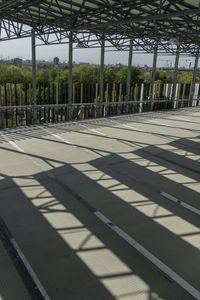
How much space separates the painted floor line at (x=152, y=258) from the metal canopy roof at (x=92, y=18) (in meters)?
5.57

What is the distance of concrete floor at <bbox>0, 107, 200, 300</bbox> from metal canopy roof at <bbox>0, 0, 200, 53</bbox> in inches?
156

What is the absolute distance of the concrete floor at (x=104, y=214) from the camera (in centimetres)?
352

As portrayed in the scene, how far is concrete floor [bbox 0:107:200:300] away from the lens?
352 cm

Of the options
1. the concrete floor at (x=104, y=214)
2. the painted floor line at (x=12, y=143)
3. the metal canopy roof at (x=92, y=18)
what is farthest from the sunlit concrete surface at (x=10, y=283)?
the metal canopy roof at (x=92, y=18)

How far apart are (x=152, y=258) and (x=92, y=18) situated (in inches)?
468

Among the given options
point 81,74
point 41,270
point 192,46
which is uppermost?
point 192,46

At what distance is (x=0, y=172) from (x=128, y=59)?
472 inches

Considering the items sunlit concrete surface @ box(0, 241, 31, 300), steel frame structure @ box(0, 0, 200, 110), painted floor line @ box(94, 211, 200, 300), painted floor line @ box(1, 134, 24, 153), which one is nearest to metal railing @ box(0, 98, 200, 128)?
steel frame structure @ box(0, 0, 200, 110)

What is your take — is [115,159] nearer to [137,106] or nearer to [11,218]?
[11,218]

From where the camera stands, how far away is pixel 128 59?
16.6m

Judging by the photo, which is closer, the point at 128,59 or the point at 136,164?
the point at 136,164

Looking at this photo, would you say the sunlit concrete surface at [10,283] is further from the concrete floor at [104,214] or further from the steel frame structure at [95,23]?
the steel frame structure at [95,23]

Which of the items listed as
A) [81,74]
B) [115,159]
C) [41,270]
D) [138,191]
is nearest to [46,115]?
[115,159]

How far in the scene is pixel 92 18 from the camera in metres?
13.2
